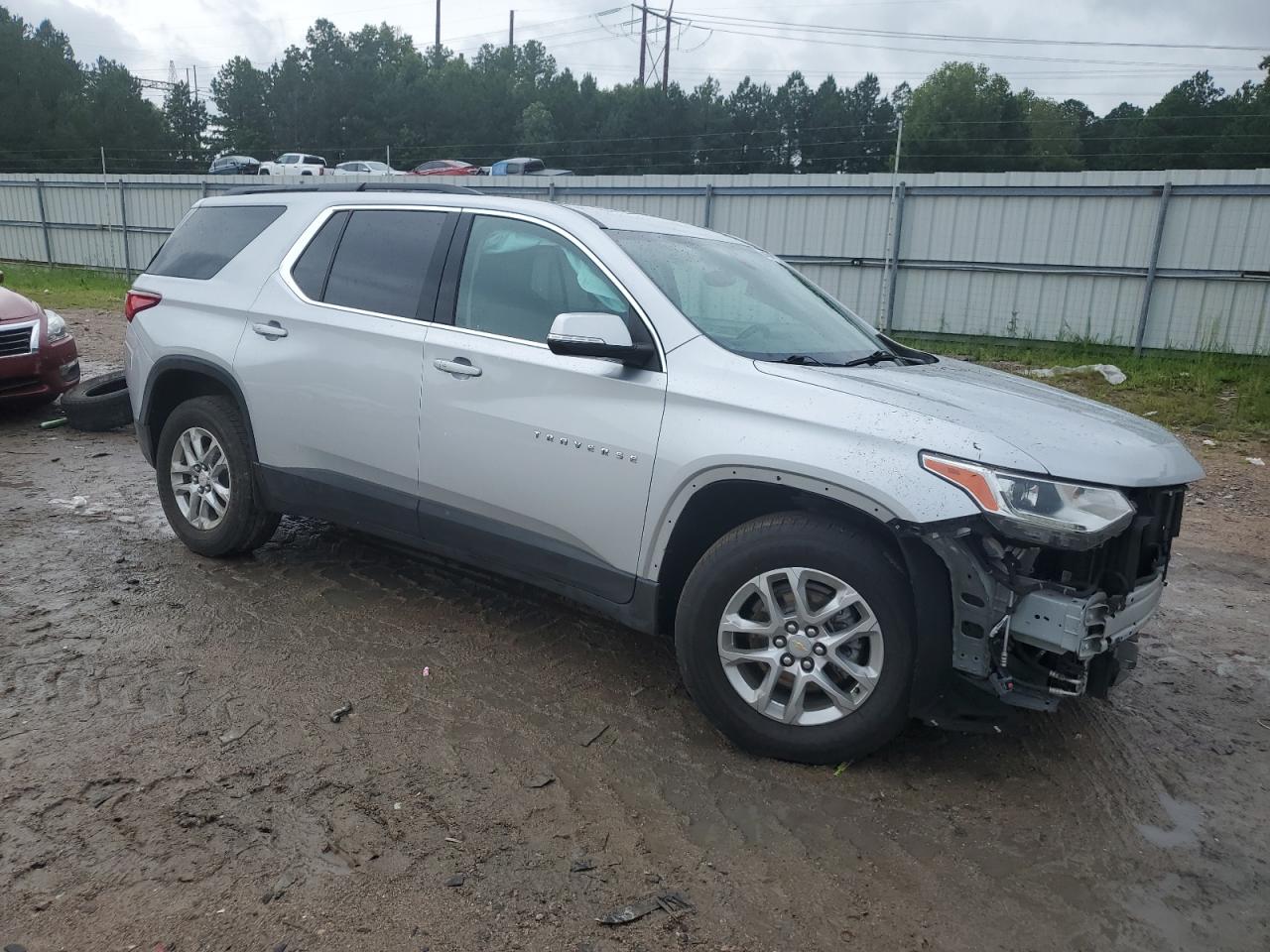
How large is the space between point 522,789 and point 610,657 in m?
1.09

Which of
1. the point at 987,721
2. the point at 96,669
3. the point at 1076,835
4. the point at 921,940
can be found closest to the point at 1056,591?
the point at 987,721

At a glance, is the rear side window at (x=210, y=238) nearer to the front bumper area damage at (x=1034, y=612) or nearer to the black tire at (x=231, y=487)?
the black tire at (x=231, y=487)


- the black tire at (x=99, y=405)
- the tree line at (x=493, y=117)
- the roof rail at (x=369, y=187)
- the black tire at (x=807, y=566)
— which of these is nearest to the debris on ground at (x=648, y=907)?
the black tire at (x=807, y=566)

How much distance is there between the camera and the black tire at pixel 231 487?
4.74 meters

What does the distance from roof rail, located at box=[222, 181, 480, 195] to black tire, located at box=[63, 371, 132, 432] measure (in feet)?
11.1

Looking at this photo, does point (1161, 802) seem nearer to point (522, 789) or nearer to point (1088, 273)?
point (522, 789)

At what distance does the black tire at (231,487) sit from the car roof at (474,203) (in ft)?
3.46

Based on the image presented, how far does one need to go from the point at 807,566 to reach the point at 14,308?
296 inches

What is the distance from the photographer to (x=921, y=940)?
2.48 m

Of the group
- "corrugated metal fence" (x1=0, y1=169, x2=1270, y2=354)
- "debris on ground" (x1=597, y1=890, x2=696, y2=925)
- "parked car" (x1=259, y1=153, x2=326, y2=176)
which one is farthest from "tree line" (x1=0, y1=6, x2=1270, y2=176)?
"debris on ground" (x1=597, y1=890, x2=696, y2=925)

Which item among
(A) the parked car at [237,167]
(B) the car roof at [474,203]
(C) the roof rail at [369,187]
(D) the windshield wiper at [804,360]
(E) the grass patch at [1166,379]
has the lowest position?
(E) the grass patch at [1166,379]

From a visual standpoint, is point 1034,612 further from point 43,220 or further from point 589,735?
point 43,220

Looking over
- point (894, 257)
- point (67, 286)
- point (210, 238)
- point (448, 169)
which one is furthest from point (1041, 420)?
point (448, 169)

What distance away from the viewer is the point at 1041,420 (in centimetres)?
316
